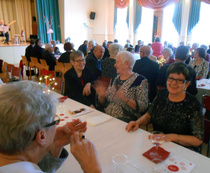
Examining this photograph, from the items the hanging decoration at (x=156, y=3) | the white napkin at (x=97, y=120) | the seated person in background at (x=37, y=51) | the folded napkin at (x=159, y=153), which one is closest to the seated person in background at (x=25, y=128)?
the folded napkin at (x=159, y=153)

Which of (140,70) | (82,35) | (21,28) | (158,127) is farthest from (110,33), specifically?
(158,127)

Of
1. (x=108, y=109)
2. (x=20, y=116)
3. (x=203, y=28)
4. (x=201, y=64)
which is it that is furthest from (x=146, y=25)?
(x=20, y=116)

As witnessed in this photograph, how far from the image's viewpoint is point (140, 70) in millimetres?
3684

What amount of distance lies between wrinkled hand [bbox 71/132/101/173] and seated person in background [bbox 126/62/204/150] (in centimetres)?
73

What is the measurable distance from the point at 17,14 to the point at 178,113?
15.4 meters

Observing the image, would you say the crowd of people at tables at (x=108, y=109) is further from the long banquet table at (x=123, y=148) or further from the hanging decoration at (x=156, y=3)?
the hanging decoration at (x=156, y=3)

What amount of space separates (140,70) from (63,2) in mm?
11416

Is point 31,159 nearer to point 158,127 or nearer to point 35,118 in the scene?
point 35,118

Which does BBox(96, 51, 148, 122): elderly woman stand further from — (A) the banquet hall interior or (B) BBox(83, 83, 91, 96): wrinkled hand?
(A) the banquet hall interior

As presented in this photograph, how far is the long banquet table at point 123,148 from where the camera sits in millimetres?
1140

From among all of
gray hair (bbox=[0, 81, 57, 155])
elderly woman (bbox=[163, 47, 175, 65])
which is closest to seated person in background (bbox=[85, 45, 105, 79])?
elderly woman (bbox=[163, 47, 175, 65])

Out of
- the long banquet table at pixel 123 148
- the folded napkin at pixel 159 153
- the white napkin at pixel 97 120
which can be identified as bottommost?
the long banquet table at pixel 123 148

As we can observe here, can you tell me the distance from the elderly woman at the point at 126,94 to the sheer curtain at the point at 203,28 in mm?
8575

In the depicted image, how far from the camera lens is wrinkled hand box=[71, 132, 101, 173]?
2.83 feet
